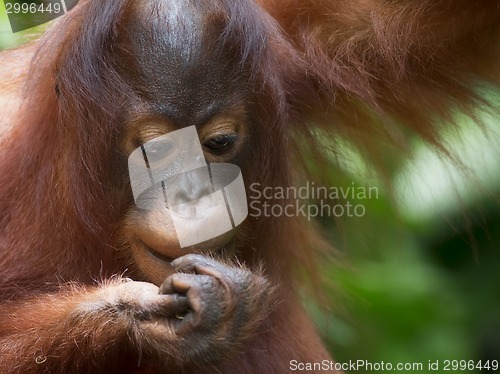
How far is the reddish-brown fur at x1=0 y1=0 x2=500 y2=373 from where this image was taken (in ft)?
6.82

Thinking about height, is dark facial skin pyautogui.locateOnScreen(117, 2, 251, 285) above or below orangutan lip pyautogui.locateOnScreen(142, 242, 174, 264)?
above

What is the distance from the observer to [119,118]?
83.6 inches

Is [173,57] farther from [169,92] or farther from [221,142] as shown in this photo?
[221,142]

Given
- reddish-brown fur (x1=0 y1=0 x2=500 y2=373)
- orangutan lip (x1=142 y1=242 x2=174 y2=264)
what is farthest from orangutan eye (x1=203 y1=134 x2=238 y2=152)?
orangutan lip (x1=142 y1=242 x2=174 y2=264)

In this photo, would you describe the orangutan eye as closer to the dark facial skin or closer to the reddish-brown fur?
the dark facial skin

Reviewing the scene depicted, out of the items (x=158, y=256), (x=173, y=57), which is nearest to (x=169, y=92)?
(x=173, y=57)

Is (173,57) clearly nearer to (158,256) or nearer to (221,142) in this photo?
(221,142)

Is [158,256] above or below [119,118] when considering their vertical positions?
below

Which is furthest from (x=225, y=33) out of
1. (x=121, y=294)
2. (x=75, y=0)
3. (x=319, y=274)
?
(x=319, y=274)

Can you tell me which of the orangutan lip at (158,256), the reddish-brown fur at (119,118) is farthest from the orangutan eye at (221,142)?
the orangutan lip at (158,256)

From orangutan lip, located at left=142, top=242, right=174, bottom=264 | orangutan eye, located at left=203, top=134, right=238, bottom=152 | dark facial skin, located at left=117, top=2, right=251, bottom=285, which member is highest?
dark facial skin, located at left=117, top=2, right=251, bottom=285

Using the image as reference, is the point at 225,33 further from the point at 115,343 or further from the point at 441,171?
the point at 441,171

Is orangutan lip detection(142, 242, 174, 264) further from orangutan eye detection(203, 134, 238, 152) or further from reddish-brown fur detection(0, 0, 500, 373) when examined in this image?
orangutan eye detection(203, 134, 238, 152)

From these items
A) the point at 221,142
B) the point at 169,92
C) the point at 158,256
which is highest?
the point at 169,92
